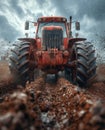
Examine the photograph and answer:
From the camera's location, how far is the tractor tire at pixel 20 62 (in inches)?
433

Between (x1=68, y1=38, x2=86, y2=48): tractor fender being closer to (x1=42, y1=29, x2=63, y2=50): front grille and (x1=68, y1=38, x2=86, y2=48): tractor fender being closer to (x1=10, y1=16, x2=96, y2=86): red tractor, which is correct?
(x1=10, y1=16, x2=96, y2=86): red tractor

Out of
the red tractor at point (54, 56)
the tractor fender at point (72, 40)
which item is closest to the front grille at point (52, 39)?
the red tractor at point (54, 56)

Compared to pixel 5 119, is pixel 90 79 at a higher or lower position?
lower

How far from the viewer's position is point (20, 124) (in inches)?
91.1

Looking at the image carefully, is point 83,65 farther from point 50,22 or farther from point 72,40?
point 50,22

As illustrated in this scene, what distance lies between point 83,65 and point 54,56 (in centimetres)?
110

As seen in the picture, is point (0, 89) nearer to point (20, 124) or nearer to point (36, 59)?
point (36, 59)

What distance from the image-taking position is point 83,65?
1054 cm

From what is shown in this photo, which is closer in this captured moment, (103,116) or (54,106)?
(103,116)

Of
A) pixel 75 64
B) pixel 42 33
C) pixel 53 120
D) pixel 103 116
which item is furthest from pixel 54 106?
pixel 42 33

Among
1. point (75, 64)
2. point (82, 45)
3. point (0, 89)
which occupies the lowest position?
point (0, 89)

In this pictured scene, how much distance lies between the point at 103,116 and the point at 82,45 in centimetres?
866

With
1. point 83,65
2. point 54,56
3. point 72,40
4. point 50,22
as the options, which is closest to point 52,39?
point 72,40

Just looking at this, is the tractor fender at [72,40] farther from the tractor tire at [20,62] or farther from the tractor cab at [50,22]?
the tractor tire at [20,62]
